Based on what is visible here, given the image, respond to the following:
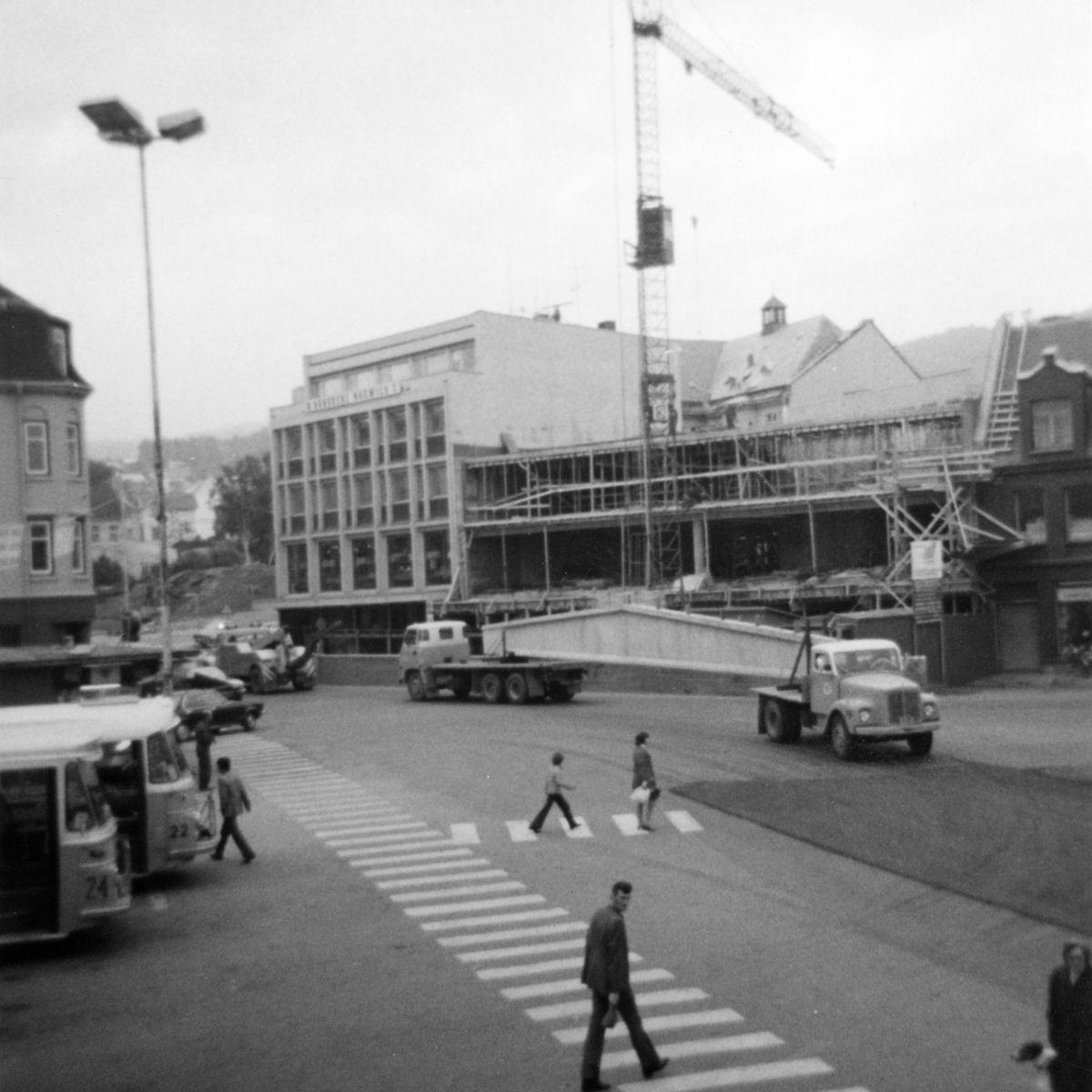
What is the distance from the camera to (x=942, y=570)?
50.1 m

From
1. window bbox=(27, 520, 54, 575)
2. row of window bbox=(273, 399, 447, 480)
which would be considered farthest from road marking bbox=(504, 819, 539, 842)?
row of window bbox=(273, 399, 447, 480)

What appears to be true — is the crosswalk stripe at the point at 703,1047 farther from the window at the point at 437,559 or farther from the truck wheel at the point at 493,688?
the window at the point at 437,559

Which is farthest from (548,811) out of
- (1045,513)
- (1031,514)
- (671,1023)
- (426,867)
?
(1031,514)

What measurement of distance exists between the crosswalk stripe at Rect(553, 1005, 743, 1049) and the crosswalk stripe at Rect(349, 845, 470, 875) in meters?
8.81

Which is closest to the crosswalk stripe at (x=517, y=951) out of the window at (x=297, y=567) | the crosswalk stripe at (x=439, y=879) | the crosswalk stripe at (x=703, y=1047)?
the crosswalk stripe at (x=703, y=1047)

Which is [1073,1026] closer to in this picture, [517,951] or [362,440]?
[517,951]

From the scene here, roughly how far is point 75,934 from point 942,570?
38.5 metres

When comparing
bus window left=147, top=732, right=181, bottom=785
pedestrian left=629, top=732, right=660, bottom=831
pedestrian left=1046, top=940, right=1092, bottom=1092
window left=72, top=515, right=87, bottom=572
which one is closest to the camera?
pedestrian left=1046, top=940, right=1092, bottom=1092

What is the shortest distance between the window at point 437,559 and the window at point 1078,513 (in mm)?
36127

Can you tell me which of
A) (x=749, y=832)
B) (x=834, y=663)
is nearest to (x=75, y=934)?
(x=749, y=832)

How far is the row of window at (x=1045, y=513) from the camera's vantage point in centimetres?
4925

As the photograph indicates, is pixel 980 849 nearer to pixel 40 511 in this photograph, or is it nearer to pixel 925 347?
pixel 40 511

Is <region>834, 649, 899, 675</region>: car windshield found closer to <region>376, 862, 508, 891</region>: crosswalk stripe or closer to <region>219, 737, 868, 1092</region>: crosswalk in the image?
<region>219, 737, 868, 1092</region>: crosswalk

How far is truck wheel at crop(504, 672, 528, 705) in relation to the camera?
4484cm
